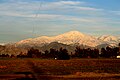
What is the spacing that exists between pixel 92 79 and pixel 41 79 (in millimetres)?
6408

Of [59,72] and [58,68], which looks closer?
[59,72]

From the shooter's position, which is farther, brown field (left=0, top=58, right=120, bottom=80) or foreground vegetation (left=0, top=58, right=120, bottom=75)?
foreground vegetation (left=0, top=58, right=120, bottom=75)

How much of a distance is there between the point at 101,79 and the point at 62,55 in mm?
129665

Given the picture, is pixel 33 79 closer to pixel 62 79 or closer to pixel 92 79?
pixel 62 79

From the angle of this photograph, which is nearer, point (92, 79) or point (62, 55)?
point (92, 79)

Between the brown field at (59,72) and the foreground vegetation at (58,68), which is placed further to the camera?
the foreground vegetation at (58,68)

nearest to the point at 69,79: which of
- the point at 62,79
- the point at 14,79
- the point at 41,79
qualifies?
the point at 62,79

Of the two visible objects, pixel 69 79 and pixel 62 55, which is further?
pixel 62 55

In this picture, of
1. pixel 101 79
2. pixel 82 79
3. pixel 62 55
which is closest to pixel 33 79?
pixel 82 79

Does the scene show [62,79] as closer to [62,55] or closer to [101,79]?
[101,79]

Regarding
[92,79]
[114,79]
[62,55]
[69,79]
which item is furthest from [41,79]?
[62,55]

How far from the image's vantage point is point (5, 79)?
39.4 metres

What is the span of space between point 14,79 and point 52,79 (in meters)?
4.77

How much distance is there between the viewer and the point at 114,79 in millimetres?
39906
